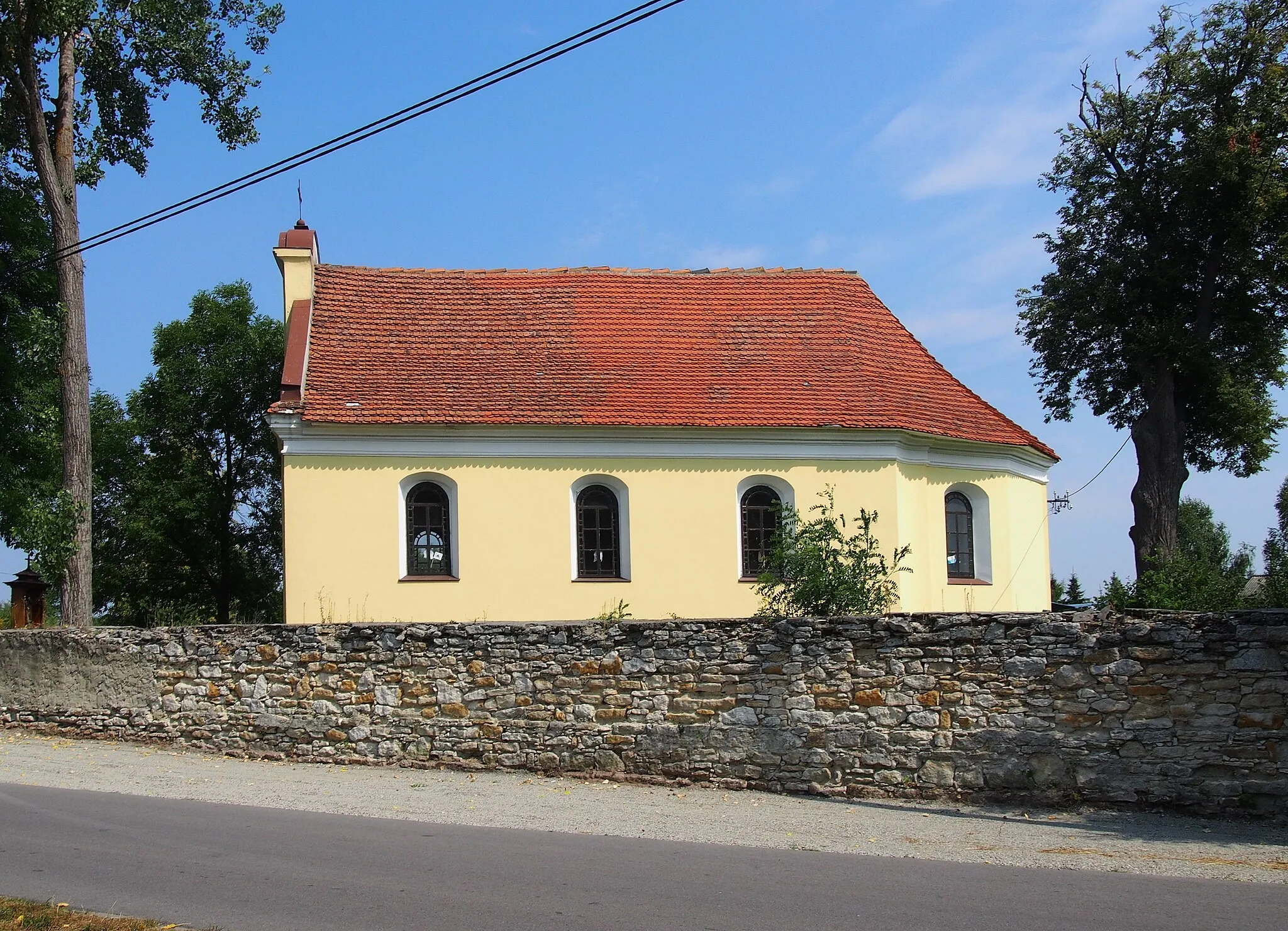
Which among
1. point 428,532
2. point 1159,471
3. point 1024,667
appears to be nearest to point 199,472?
point 428,532

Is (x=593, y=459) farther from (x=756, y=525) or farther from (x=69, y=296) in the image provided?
(x=69, y=296)

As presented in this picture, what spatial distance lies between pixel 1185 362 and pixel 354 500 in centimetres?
2096

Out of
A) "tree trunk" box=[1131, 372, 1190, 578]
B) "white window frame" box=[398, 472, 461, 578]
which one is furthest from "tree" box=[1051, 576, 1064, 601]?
"white window frame" box=[398, 472, 461, 578]

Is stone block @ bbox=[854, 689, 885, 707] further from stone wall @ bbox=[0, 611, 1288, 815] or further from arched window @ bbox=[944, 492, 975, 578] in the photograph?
arched window @ bbox=[944, 492, 975, 578]

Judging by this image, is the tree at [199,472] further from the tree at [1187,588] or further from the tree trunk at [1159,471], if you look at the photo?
the tree trunk at [1159,471]

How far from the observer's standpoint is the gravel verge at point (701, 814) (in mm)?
9492

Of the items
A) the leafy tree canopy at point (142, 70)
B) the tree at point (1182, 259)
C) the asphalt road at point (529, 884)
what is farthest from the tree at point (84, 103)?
the tree at point (1182, 259)

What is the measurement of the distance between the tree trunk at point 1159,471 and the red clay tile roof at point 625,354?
701 centimetres

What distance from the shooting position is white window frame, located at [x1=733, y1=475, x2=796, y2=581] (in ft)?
68.1

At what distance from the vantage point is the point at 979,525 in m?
22.3

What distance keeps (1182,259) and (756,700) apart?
2252 cm

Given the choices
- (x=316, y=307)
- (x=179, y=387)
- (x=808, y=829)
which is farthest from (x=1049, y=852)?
(x=179, y=387)

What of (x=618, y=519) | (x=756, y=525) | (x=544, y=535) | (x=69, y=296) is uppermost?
(x=69, y=296)

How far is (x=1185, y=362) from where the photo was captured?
2811 centimetres
